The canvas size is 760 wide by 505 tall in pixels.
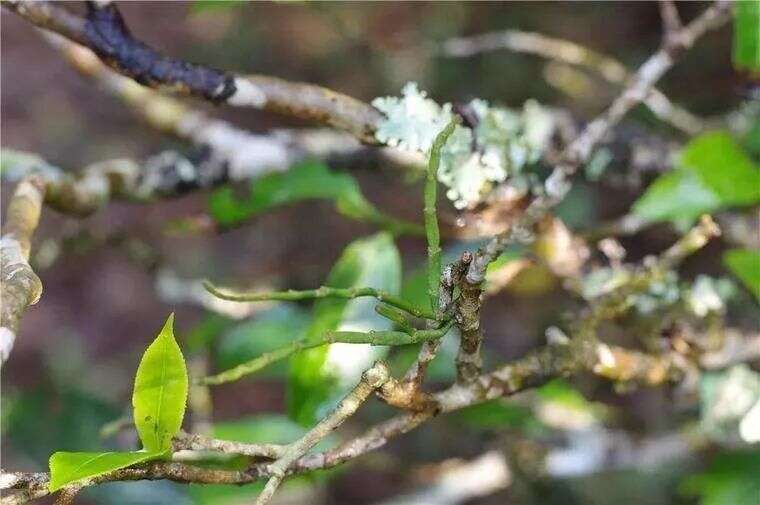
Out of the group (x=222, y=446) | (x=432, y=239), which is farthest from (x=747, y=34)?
(x=222, y=446)

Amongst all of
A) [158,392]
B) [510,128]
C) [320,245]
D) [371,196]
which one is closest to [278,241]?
[320,245]

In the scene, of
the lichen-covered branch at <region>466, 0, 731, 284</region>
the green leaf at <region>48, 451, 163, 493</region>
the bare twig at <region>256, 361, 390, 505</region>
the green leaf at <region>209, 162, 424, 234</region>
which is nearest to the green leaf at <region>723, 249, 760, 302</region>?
the lichen-covered branch at <region>466, 0, 731, 284</region>

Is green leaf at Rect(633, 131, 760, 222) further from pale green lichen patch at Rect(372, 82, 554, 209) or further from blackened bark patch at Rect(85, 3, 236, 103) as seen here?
blackened bark patch at Rect(85, 3, 236, 103)

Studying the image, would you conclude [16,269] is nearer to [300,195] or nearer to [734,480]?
[300,195]

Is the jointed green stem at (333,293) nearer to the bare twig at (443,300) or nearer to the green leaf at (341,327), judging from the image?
the bare twig at (443,300)

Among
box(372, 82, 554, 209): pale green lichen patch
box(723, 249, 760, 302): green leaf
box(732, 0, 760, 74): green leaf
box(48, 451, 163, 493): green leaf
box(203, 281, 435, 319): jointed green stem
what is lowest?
box(48, 451, 163, 493): green leaf

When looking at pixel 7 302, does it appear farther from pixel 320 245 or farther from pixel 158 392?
pixel 320 245
